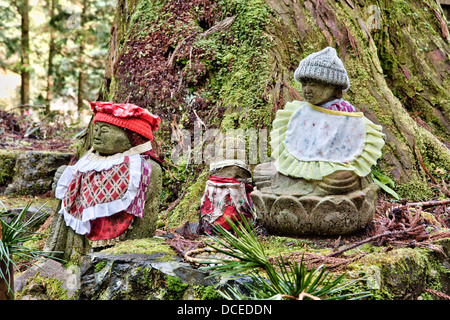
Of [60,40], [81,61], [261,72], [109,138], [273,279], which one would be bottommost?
[273,279]

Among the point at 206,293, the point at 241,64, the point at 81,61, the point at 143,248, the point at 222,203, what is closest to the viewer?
the point at 206,293

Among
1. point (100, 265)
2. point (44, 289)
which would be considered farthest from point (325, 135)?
point (44, 289)

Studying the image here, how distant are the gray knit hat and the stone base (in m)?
0.88

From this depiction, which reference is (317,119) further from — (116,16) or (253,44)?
(116,16)

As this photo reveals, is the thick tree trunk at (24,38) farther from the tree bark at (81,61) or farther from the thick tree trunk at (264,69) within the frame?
the thick tree trunk at (264,69)

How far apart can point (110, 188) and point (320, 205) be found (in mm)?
1598

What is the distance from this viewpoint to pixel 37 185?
18.9ft

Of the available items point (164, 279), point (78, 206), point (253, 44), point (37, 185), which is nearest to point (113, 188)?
point (78, 206)

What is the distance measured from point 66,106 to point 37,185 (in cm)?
834

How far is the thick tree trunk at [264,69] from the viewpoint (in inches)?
185

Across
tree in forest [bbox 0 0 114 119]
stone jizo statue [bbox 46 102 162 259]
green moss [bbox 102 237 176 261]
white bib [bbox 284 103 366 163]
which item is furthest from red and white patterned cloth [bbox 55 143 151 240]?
tree in forest [bbox 0 0 114 119]

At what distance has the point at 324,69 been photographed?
3447 millimetres

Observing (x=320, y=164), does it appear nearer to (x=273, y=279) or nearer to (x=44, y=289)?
(x=273, y=279)
